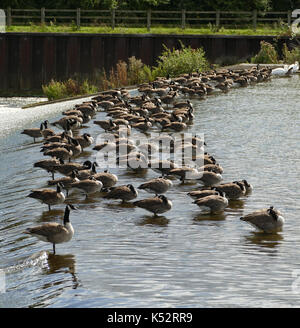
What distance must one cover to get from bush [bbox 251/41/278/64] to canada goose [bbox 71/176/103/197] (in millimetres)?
34354

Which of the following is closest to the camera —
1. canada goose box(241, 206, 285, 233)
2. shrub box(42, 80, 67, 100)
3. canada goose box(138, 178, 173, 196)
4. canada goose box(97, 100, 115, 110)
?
canada goose box(241, 206, 285, 233)

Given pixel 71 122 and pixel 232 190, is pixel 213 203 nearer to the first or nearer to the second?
pixel 232 190

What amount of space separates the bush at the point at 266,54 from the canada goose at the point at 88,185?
34354 millimetres

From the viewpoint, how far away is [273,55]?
48219mm

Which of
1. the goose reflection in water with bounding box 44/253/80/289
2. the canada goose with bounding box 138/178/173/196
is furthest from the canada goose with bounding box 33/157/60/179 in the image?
the goose reflection in water with bounding box 44/253/80/289

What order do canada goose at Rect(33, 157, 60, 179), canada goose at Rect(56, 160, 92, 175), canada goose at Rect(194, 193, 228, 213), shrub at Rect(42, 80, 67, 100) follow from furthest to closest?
shrub at Rect(42, 80, 67, 100) → canada goose at Rect(33, 157, 60, 179) → canada goose at Rect(56, 160, 92, 175) → canada goose at Rect(194, 193, 228, 213)

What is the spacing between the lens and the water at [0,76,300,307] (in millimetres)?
10188

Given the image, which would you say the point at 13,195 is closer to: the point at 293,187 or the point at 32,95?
the point at 293,187

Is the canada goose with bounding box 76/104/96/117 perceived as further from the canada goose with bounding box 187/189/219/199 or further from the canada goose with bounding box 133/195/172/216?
the canada goose with bounding box 133/195/172/216

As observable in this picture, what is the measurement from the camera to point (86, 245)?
12406 mm

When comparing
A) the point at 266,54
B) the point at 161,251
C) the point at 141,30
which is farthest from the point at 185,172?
the point at 141,30

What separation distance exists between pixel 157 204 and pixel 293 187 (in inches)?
143

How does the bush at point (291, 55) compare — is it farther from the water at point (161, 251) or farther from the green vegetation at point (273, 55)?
the water at point (161, 251)

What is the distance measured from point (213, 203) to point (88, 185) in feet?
9.25
